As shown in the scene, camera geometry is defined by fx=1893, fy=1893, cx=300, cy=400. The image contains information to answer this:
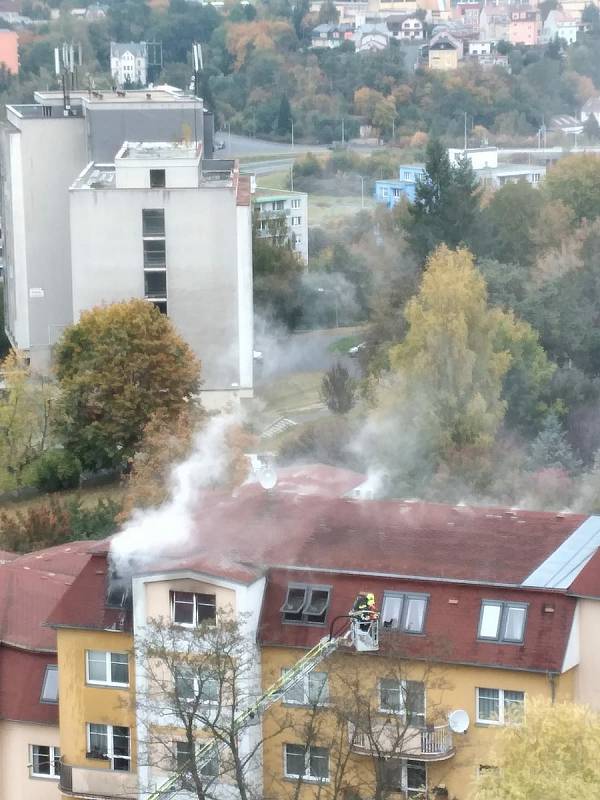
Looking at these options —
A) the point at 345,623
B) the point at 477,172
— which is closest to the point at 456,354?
the point at 345,623

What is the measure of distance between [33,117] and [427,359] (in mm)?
16796

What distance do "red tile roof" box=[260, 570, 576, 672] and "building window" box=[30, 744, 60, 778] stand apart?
3629 mm

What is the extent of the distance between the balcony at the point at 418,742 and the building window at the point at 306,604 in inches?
52.6

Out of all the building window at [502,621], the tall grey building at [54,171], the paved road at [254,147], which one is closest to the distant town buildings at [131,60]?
the paved road at [254,147]

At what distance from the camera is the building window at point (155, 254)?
139ft

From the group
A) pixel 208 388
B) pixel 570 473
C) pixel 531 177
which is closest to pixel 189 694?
pixel 570 473

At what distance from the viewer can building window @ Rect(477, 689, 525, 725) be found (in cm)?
1880

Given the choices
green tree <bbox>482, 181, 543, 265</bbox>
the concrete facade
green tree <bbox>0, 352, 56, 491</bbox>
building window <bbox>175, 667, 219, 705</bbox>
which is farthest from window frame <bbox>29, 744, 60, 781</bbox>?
green tree <bbox>482, 181, 543, 265</bbox>

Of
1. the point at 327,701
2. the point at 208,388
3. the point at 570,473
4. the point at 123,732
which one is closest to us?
the point at 327,701

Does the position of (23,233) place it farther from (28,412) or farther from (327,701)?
(327,701)

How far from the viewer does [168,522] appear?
21297 mm

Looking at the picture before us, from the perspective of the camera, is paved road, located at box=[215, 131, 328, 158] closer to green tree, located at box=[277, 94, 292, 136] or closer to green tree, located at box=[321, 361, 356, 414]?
green tree, located at box=[277, 94, 292, 136]

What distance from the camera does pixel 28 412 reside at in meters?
36.9

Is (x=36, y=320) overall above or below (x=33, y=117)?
below
